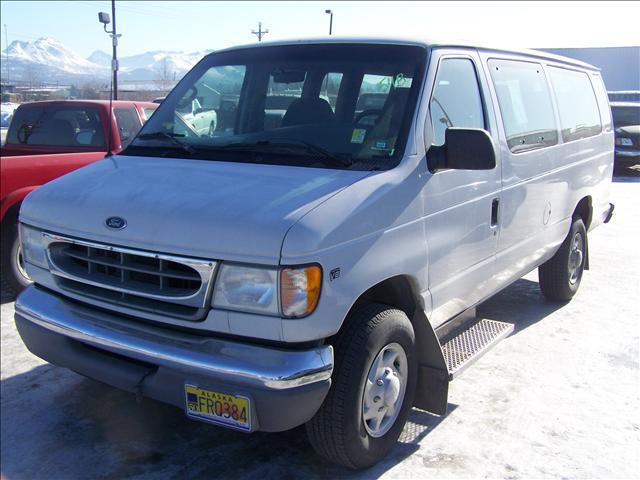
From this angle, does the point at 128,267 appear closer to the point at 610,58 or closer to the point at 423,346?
the point at 423,346

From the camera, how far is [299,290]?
8.86 ft

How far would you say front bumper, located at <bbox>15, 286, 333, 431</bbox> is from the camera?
2.70m

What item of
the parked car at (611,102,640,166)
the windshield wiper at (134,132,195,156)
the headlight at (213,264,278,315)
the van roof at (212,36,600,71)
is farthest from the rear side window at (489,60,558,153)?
the parked car at (611,102,640,166)

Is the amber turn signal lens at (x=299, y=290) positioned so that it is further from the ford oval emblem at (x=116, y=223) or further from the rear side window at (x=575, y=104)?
the rear side window at (x=575, y=104)

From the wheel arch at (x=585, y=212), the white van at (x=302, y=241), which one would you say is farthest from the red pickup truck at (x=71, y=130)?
the wheel arch at (x=585, y=212)

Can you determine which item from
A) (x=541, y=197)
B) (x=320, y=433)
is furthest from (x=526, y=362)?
(x=320, y=433)

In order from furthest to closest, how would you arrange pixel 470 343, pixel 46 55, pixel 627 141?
1. pixel 46 55
2. pixel 627 141
3. pixel 470 343

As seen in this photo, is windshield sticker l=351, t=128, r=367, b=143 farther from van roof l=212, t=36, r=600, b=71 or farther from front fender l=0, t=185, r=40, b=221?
front fender l=0, t=185, r=40, b=221

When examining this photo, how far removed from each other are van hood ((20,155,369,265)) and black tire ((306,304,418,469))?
1.96 ft

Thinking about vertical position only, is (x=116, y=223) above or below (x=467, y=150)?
below

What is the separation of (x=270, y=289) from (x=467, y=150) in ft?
4.44

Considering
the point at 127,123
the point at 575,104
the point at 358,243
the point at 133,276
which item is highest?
the point at 575,104

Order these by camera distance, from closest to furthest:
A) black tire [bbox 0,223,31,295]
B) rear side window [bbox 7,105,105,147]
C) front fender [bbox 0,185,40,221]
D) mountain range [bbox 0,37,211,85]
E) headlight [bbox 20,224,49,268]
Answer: headlight [bbox 20,224,49,268] < front fender [bbox 0,185,40,221] < black tire [bbox 0,223,31,295] < rear side window [bbox 7,105,105,147] < mountain range [bbox 0,37,211,85]

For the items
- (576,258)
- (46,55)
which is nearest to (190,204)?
(576,258)
